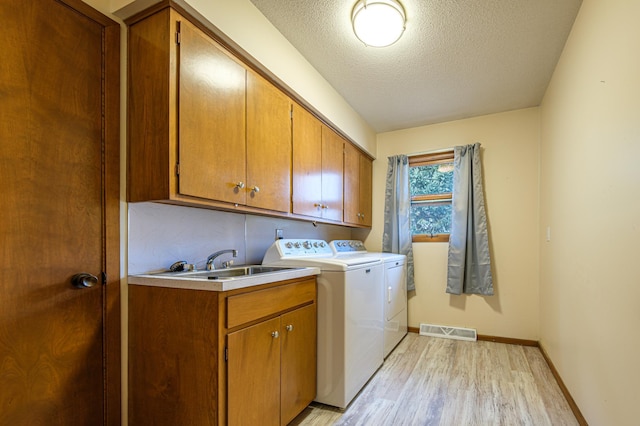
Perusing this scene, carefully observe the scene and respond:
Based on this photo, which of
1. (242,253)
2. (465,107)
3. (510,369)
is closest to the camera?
(242,253)

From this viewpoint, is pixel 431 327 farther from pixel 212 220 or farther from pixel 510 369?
pixel 212 220

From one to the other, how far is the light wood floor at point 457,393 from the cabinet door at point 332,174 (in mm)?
1376

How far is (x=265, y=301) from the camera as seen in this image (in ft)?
5.18

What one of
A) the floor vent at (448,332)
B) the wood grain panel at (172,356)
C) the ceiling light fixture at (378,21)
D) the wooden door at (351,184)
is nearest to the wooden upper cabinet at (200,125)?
the wood grain panel at (172,356)

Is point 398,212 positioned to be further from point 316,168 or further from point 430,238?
point 316,168

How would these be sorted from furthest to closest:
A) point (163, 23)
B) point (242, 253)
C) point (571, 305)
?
point (242, 253) < point (571, 305) < point (163, 23)

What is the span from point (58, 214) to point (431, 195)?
3328 millimetres

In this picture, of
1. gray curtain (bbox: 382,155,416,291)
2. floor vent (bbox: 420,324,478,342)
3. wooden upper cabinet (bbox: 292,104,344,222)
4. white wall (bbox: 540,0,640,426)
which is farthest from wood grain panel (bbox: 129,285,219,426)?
floor vent (bbox: 420,324,478,342)

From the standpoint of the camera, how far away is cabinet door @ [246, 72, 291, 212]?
1.87 metres

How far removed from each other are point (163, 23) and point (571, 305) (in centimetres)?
273

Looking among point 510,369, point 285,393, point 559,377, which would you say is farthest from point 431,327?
point 285,393

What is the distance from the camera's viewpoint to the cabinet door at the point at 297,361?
1.71m

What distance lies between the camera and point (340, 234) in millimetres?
3742

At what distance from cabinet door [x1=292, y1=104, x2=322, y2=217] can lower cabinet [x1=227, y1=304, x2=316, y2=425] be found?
78 cm
